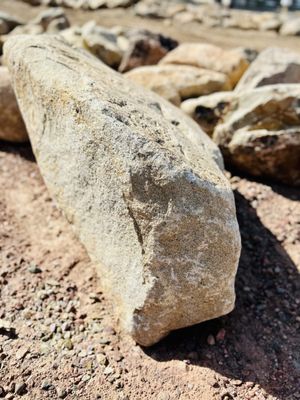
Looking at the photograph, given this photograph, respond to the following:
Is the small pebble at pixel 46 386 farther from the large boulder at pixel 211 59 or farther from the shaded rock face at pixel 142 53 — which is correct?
the shaded rock face at pixel 142 53

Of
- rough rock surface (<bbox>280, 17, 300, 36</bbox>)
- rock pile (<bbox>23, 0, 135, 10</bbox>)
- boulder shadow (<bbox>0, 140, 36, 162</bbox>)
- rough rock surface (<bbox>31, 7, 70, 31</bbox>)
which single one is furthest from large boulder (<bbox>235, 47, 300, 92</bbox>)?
rock pile (<bbox>23, 0, 135, 10</bbox>)

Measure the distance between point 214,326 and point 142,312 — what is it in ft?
1.84

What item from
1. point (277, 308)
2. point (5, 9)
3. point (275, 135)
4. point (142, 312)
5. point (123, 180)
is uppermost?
point (123, 180)

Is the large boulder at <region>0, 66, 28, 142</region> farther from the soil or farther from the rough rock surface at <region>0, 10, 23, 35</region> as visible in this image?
the rough rock surface at <region>0, 10, 23, 35</region>

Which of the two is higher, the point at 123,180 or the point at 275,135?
the point at 123,180

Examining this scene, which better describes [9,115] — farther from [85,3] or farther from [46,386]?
[85,3]

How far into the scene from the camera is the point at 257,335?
279cm

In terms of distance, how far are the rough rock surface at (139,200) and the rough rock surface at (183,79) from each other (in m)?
1.79

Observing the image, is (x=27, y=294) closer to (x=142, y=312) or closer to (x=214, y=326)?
(x=142, y=312)

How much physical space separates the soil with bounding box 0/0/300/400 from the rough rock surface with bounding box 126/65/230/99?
5.81 feet

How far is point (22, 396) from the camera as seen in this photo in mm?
2359

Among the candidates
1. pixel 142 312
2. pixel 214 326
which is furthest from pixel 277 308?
pixel 142 312

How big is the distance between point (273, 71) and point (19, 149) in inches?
102

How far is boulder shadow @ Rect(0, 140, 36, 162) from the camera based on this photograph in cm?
416
